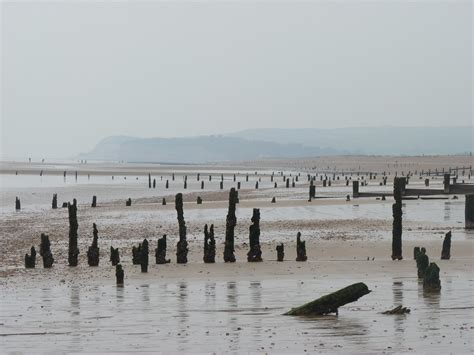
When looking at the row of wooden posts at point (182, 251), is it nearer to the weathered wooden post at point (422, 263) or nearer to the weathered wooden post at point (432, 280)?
the weathered wooden post at point (422, 263)

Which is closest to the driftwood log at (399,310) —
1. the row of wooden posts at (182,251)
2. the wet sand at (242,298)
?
the wet sand at (242,298)

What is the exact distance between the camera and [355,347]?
1299 centimetres

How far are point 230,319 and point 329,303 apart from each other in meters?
1.83

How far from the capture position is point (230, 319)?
15.6 meters

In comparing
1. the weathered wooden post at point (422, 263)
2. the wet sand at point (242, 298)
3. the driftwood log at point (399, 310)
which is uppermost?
the weathered wooden post at point (422, 263)

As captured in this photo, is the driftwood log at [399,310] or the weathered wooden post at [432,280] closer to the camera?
the driftwood log at [399,310]

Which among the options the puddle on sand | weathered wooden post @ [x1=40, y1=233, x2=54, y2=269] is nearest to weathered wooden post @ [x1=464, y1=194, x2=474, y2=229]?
the puddle on sand

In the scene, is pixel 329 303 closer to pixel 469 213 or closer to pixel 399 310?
pixel 399 310

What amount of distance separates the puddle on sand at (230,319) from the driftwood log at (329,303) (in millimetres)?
249

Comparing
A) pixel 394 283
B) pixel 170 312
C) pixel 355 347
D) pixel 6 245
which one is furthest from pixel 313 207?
pixel 355 347

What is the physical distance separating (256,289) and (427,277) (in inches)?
149

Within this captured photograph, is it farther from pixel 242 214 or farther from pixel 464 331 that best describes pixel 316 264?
pixel 242 214

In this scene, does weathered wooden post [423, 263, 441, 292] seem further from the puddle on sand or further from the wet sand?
the wet sand

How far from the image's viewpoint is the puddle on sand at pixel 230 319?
13414mm
